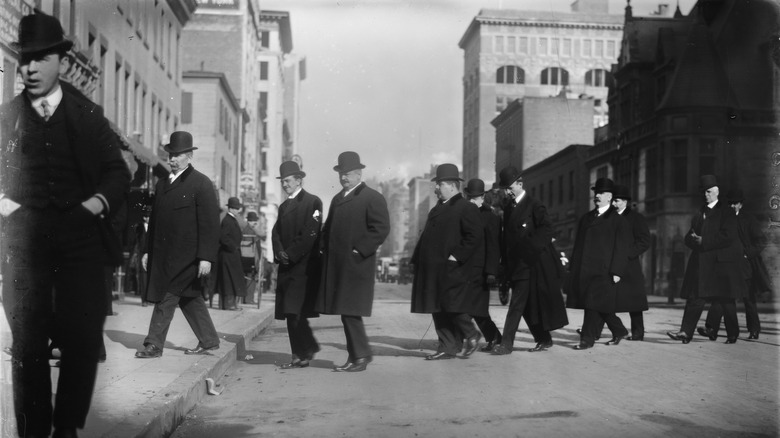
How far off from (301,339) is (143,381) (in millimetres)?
2661

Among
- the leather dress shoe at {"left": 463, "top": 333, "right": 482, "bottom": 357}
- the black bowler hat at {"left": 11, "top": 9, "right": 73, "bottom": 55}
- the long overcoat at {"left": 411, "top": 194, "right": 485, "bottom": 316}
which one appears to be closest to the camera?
the black bowler hat at {"left": 11, "top": 9, "right": 73, "bottom": 55}

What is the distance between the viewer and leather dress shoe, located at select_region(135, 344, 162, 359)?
9336 millimetres

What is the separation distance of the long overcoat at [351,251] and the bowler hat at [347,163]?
21 centimetres

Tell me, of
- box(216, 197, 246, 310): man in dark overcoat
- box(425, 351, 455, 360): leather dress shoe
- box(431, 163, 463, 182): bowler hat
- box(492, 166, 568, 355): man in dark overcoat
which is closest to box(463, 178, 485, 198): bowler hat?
box(492, 166, 568, 355): man in dark overcoat

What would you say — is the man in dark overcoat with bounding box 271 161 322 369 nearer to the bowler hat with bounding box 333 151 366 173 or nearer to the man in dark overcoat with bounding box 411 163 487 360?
the bowler hat with bounding box 333 151 366 173

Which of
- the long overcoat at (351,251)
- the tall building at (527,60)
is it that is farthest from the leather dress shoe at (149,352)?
the tall building at (527,60)

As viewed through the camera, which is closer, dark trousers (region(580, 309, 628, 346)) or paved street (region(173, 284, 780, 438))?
paved street (region(173, 284, 780, 438))

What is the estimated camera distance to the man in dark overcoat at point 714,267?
1304 cm

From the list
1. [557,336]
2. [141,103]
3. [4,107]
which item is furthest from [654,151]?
[4,107]

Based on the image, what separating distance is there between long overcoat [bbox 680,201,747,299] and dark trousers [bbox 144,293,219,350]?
6.05 metres

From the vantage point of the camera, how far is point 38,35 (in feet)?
15.5

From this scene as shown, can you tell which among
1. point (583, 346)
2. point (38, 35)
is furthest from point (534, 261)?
point (38, 35)

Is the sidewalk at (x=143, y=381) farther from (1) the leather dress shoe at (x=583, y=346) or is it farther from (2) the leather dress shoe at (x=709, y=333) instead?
(2) the leather dress shoe at (x=709, y=333)

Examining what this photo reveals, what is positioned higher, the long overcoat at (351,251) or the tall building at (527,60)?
the tall building at (527,60)
